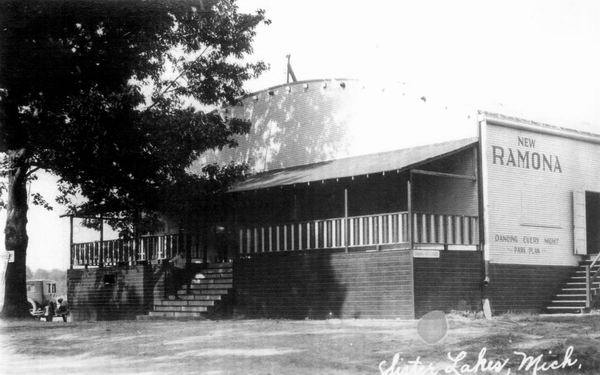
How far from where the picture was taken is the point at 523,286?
68.0ft

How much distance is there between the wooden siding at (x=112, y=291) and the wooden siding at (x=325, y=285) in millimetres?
3351

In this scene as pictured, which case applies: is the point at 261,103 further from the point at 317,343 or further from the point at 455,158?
the point at 317,343

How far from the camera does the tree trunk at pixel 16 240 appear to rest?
2231cm

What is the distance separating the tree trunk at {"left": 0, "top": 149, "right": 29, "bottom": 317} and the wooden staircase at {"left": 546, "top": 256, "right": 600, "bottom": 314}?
44.6 ft

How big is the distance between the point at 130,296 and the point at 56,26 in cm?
943

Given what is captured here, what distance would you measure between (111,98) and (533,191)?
1067 centimetres

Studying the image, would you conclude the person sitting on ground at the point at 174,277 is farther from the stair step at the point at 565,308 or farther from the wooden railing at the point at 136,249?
the stair step at the point at 565,308

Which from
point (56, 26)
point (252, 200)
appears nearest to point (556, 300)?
point (252, 200)

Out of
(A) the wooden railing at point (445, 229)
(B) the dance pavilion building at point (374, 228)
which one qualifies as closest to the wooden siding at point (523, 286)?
(B) the dance pavilion building at point (374, 228)

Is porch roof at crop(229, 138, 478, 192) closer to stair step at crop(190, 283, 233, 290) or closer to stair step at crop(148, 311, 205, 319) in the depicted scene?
stair step at crop(190, 283, 233, 290)

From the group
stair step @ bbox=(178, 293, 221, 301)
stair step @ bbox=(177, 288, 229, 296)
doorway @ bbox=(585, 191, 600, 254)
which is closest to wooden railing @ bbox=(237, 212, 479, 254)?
stair step @ bbox=(177, 288, 229, 296)

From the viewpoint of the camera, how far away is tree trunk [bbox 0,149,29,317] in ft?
73.2

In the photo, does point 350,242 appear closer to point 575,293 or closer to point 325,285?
point 325,285

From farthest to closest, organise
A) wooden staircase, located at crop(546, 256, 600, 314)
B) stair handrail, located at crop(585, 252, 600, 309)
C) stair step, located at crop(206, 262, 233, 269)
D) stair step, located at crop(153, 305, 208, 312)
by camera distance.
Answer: stair step, located at crop(206, 262, 233, 269), stair step, located at crop(153, 305, 208, 312), wooden staircase, located at crop(546, 256, 600, 314), stair handrail, located at crop(585, 252, 600, 309)
